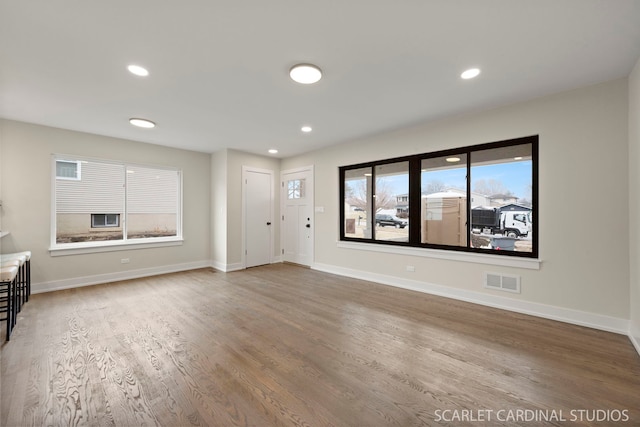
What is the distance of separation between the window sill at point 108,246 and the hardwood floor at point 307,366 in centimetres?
92

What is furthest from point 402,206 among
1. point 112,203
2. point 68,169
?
point 68,169

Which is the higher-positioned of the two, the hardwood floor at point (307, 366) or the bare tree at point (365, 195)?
the bare tree at point (365, 195)

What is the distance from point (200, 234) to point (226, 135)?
2.47 m

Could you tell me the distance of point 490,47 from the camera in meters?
2.11

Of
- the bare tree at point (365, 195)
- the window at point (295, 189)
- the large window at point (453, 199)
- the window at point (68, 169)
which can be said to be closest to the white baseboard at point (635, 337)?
the large window at point (453, 199)

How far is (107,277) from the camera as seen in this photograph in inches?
179

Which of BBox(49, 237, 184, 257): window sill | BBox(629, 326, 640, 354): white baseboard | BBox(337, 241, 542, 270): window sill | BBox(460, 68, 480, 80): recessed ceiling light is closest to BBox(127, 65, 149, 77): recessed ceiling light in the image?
BBox(460, 68, 480, 80): recessed ceiling light

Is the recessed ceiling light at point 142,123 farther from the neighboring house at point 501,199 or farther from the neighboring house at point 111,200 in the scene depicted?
the neighboring house at point 501,199

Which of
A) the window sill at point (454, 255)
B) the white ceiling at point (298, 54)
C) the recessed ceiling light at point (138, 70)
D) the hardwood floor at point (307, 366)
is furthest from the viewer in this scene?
the window sill at point (454, 255)

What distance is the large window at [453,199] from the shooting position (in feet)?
10.6

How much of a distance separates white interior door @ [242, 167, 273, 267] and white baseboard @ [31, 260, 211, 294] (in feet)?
3.81

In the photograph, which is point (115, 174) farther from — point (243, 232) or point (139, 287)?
point (243, 232)

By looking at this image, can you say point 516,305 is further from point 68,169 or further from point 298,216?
point 68,169

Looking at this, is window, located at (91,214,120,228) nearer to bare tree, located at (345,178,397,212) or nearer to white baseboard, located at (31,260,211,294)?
white baseboard, located at (31,260,211,294)
